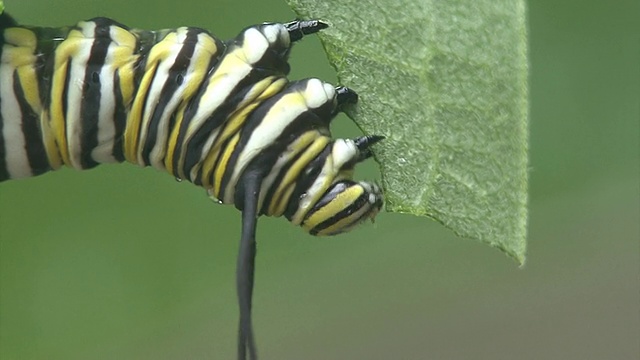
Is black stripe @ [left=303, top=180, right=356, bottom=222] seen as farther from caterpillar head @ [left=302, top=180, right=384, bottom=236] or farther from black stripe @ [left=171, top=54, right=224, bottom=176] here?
black stripe @ [left=171, top=54, right=224, bottom=176]

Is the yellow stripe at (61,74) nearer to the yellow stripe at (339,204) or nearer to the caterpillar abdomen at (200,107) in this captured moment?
the caterpillar abdomen at (200,107)

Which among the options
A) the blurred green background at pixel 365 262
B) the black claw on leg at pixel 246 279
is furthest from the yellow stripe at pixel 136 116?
the blurred green background at pixel 365 262

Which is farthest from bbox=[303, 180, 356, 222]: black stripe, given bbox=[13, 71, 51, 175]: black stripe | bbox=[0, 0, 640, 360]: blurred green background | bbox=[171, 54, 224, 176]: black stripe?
bbox=[0, 0, 640, 360]: blurred green background

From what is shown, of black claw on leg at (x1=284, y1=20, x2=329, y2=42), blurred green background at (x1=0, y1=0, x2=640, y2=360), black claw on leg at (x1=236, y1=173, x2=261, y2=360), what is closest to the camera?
black claw on leg at (x1=236, y1=173, x2=261, y2=360)

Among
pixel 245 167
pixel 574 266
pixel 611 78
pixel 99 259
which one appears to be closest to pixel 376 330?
pixel 574 266

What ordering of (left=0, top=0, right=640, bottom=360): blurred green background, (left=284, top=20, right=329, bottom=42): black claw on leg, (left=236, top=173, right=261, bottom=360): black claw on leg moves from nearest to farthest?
(left=236, top=173, right=261, bottom=360): black claw on leg
(left=284, top=20, right=329, bottom=42): black claw on leg
(left=0, top=0, right=640, bottom=360): blurred green background

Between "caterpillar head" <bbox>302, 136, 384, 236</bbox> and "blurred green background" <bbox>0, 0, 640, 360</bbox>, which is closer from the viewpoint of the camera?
"caterpillar head" <bbox>302, 136, 384, 236</bbox>

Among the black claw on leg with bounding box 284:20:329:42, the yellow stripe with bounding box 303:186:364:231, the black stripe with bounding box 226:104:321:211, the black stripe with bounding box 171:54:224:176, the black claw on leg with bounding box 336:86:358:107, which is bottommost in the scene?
the yellow stripe with bounding box 303:186:364:231
